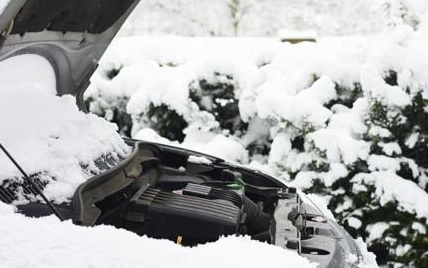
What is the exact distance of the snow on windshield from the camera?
2.37 metres

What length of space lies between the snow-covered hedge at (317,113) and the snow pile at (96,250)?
3088 mm

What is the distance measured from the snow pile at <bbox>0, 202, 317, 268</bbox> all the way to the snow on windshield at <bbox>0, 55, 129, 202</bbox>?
0.48 m

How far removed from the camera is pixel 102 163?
282cm

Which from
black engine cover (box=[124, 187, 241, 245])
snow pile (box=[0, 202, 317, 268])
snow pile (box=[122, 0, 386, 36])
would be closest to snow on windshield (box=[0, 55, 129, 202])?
black engine cover (box=[124, 187, 241, 245])

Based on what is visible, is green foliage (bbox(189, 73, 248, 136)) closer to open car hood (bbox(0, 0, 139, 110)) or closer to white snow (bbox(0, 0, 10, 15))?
open car hood (bbox(0, 0, 139, 110))

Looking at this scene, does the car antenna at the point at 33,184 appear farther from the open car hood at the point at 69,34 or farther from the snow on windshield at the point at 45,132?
the open car hood at the point at 69,34

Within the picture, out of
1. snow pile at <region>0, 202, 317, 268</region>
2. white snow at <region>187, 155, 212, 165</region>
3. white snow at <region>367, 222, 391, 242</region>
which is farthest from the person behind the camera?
white snow at <region>367, 222, 391, 242</region>

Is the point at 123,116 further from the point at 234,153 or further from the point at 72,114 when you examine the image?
the point at 72,114

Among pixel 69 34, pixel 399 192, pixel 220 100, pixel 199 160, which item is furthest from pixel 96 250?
pixel 220 100

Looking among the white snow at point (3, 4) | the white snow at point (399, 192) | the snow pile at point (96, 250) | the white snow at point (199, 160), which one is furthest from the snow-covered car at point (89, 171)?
the white snow at point (399, 192)

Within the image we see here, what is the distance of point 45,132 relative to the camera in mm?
2562

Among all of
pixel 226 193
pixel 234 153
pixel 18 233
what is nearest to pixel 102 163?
pixel 226 193

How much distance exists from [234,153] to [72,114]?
9.79ft

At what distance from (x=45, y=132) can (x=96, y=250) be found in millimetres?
922
